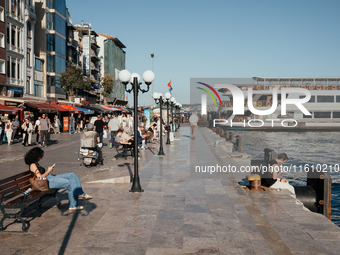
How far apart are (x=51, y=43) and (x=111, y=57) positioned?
1307 inches

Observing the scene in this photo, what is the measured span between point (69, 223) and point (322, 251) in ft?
12.3

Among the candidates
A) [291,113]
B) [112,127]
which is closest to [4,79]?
[112,127]

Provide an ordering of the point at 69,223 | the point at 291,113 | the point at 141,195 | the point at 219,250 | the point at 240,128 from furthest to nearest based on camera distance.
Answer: the point at 291,113 → the point at 240,128 → the point at 141,195 → the point at 69,223 → the point at 219,250

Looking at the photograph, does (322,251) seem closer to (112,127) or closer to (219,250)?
(219,250)

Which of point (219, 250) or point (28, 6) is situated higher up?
point (28, 6)

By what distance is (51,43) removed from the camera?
39.8 meters

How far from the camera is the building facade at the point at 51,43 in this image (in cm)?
3816

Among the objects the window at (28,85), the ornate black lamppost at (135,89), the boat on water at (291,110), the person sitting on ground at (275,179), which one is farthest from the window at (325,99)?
the person sitting on ground at (275,179)

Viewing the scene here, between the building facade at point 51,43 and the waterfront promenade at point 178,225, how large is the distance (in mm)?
33915

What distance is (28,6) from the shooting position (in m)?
32.8

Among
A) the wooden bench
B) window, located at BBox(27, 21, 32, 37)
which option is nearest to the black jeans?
the wooden bench

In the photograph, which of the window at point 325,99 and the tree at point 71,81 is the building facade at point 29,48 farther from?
the window at point 325,99

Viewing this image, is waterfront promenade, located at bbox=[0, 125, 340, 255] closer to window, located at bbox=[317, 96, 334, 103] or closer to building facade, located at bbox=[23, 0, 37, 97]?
building facade, located at bbox=[23, 0, 37, 97]

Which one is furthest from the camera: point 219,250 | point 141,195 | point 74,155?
point 74,155
